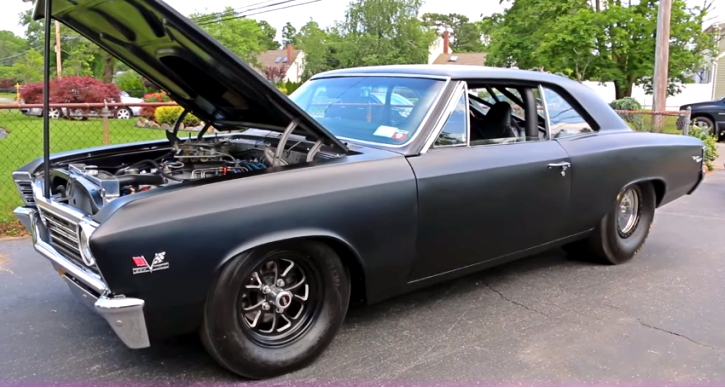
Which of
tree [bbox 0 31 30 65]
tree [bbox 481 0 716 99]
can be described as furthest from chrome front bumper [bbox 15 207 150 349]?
tree [bbox 0 31 30 65]

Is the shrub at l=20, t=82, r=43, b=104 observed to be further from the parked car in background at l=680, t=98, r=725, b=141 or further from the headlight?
the headlight

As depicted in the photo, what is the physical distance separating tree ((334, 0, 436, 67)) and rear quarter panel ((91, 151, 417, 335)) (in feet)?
160

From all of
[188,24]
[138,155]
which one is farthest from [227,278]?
[138,155]

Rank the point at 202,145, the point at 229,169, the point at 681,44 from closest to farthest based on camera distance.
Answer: the point at 229,169 < the point at 202,145 < the point at 681,44

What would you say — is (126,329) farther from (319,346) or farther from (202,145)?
(202,145)

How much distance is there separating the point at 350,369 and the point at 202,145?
5.72ft

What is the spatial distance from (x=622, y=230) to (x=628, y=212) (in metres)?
0.16

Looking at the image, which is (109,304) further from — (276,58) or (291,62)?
(276,58)

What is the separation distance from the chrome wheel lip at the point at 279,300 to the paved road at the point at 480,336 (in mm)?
225

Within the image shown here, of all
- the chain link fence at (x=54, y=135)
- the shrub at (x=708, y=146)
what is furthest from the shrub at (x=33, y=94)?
the shrub at (x=708, y=146)

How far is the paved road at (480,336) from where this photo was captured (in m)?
2.98

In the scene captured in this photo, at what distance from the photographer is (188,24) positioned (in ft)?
8.45

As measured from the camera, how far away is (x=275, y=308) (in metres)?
2.93

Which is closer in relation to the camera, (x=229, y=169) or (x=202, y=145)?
(x=229, y=169)
